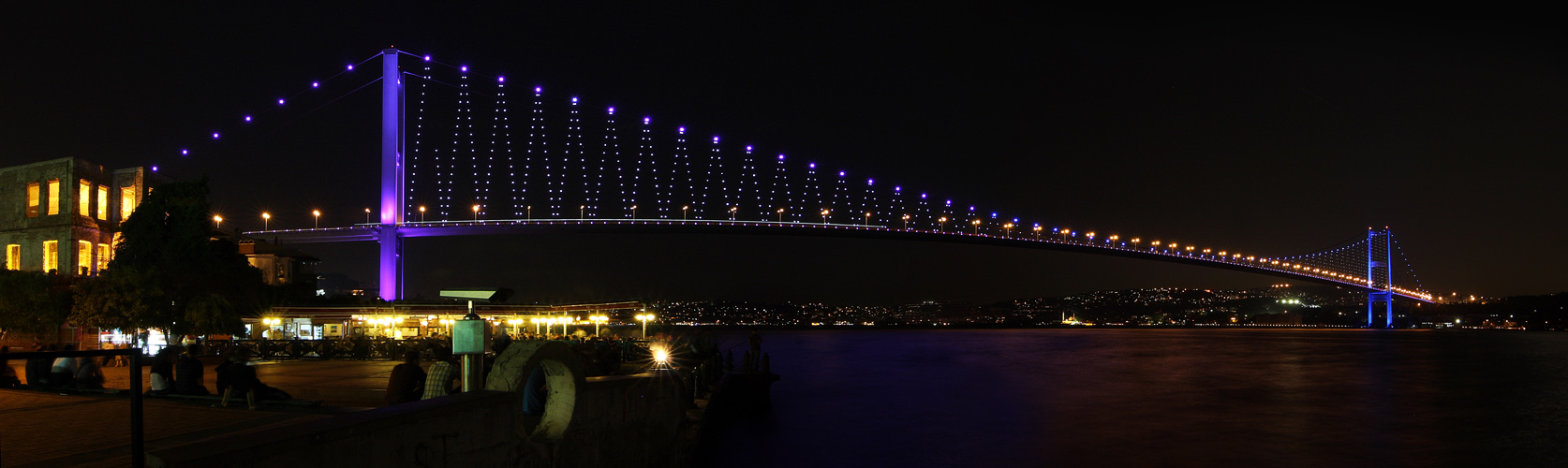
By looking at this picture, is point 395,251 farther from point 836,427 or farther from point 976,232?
point 976,232

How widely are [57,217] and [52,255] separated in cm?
102

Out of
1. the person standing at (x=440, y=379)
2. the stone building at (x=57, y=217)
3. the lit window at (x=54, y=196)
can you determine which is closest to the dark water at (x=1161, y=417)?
the person standing at (x=440, y=379)

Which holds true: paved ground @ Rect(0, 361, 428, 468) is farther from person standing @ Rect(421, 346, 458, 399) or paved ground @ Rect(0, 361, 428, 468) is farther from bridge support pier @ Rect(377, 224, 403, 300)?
bridge support pier @ Rect(377, 224, 403, 300)

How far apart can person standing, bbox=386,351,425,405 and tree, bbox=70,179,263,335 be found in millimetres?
13898

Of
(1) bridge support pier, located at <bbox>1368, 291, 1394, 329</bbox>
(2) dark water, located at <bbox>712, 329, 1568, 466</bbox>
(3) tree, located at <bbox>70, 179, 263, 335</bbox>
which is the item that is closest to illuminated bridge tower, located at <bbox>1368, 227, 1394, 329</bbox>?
(1) bridge support pier, located at <bbox>1368, 291, 1394, 329</bbox>

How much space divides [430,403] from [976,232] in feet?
224

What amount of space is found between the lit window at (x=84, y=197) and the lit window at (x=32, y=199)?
1208 mm

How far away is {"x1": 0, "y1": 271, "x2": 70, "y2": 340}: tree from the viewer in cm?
1894

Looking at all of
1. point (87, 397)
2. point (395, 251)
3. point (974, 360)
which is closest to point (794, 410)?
point (87, 397)

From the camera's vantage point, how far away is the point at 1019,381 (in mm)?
32625

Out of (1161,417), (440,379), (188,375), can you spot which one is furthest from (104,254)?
(1161,417)

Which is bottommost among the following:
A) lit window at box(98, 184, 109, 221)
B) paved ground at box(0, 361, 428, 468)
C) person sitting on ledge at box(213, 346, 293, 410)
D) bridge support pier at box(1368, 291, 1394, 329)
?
bridge support pier at box(1368, 291, 1394, 329)

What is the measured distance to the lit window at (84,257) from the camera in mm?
25781

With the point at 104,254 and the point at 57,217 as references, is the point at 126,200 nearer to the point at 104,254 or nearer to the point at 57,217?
the point at 104,254
